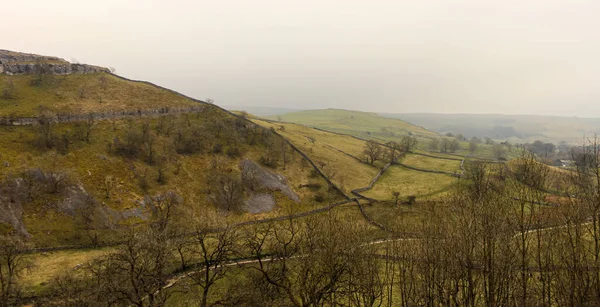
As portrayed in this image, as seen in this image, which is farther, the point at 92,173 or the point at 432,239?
the point at 92,173

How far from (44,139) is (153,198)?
30967 mm

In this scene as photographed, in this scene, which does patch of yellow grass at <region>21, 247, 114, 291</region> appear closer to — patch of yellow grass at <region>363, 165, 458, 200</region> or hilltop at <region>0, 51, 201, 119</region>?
hilltop at <region>0, 51, 201, 119</region>

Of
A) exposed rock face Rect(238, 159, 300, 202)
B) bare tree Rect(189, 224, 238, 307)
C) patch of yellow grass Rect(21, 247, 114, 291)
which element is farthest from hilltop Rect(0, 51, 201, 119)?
bare tree Rect(189, 224, 238, 307)

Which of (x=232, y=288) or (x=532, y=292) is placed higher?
(x=532, y=292)

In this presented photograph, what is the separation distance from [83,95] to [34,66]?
26.0m

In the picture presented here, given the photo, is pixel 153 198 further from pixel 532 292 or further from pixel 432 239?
pixel 532 292

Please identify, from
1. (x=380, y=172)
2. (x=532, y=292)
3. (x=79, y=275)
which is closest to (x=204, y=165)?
(x=79, y=275)

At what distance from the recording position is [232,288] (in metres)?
42.9

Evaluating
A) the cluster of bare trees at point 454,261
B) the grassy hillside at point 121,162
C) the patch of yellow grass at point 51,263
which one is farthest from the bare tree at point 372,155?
the patch of yellow grass at point 51,263

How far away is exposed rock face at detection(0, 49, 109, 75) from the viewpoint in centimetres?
11025

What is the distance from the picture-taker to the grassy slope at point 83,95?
93794 mm

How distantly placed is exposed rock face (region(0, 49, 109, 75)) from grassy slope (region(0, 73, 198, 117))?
3.93 meters

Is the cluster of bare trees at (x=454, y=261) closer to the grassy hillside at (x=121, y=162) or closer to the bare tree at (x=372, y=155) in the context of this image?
the grassy hillside at (x=121, y=162)

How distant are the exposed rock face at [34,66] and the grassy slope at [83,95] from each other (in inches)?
155
